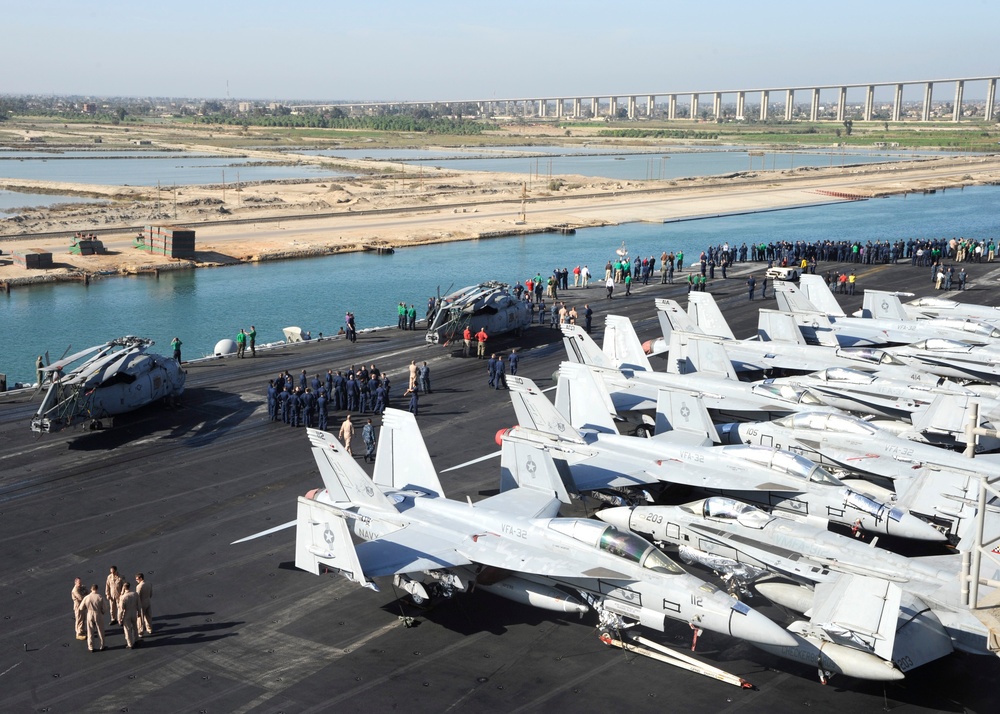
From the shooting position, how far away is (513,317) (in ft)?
131

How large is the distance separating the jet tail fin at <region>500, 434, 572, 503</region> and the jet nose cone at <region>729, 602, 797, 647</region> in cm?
561

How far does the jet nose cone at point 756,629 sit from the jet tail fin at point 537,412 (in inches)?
324

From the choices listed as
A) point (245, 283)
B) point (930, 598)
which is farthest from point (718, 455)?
point (245, 283)

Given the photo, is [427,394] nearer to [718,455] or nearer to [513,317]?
[513,317]

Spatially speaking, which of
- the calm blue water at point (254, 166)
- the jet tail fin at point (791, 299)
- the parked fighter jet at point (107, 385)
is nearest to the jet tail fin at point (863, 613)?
the parked fighter jet at point (107, 385)

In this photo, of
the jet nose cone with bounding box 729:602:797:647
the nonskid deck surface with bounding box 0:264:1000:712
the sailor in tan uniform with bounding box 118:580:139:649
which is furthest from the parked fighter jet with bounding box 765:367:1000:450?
the sailor in tan uniform with bounding box 118:580:139:649

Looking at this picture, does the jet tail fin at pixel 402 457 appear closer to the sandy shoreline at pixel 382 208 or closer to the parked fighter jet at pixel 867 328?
the parked fighter jet at pixel 867 328

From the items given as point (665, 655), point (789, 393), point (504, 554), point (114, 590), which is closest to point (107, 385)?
point (114, 590)

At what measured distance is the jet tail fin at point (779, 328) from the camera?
3416 cm

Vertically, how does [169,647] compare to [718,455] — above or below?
below

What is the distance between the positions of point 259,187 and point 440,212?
32.2 m

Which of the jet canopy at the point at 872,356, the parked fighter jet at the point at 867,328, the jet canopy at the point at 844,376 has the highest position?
the parked fighter jet at the point at 867,328

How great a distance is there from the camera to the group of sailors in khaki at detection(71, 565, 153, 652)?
1647 centimetres

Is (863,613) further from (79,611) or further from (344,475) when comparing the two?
(79,611)
